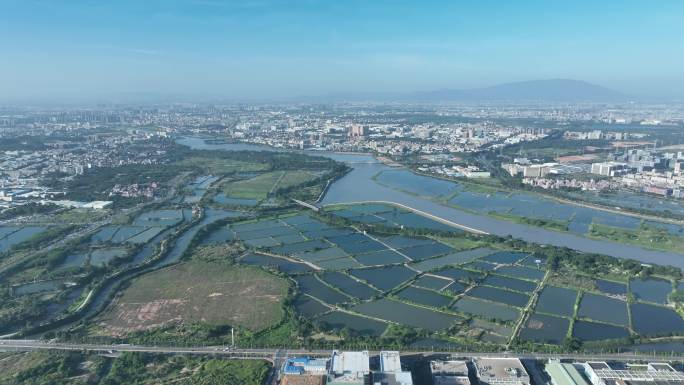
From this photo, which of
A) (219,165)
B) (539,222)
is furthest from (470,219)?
(219,165)

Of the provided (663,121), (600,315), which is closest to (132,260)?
(600,315)

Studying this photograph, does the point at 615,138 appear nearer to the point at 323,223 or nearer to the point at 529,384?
the point at 323,223

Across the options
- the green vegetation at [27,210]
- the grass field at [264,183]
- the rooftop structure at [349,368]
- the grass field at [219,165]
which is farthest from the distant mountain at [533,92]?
the rooftop structure at [349,368]

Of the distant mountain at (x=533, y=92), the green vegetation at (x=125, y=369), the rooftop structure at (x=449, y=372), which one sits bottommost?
the green vegetation at (x=125, y=369)

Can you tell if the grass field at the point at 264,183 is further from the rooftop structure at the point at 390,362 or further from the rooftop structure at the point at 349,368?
the rooftop structure at the point at 390,362

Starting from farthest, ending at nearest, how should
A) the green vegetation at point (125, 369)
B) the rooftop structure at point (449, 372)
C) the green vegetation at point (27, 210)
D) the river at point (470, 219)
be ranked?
the green vegetation at point (27, 210)
the river at point (470, 219)
the green vegetation at point (125, 369)
the rooftop structure at point (449, 372)

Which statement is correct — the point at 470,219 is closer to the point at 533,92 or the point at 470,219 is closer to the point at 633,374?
the point at 633,374

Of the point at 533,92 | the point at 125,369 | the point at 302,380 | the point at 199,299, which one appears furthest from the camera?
the point at 533,92
